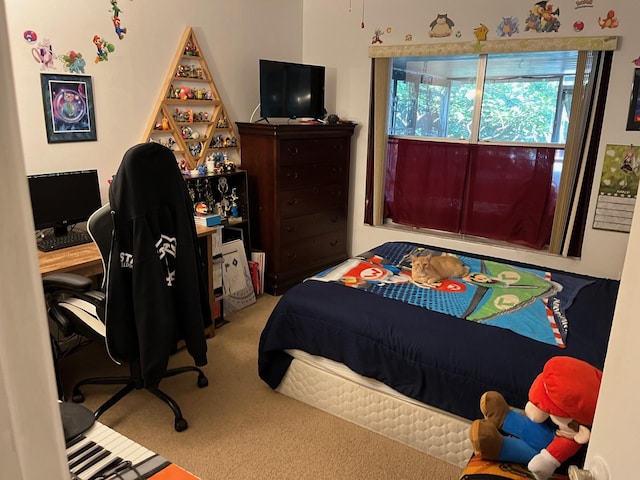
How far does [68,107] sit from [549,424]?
295cm

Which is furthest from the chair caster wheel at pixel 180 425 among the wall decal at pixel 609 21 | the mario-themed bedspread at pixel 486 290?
the wall decal at pixel 609 21

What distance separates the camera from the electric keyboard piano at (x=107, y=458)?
1.26m

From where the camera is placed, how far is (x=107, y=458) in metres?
1.32

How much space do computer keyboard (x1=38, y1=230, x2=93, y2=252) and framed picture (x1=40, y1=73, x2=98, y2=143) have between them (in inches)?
22.2

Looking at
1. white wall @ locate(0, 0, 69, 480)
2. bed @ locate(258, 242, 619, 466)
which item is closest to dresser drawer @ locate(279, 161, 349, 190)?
bed @ locate(258, 242, 619, 466)

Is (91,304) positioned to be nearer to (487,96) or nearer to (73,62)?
(73,62)

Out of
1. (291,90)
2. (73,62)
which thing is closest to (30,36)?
(73,62)

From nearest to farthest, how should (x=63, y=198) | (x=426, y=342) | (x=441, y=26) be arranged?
(x=426, y=342) < (x=63, y=198) < (x=441, y=26)

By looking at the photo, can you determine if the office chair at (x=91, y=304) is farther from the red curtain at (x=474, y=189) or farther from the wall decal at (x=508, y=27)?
the wall decal at (x=508, y=27)

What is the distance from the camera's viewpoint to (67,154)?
115 inches

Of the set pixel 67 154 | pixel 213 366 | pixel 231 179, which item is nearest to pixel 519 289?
pixel 213 366

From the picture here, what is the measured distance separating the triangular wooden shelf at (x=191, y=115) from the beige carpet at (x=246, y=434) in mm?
1572

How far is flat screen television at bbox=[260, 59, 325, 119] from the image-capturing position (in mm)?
3791

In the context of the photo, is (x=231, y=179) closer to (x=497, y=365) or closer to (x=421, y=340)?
(x=421, y=340)
